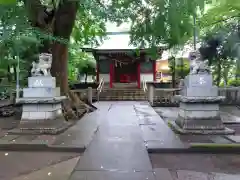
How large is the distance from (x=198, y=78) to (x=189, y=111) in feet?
3.43

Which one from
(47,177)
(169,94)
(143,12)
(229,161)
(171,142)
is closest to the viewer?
(47,177)

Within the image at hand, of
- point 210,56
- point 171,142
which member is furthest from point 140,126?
point 210,56

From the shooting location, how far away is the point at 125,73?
29844 millimetres

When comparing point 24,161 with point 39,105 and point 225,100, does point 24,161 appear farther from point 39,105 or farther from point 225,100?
point 225,100

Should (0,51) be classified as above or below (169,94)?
above

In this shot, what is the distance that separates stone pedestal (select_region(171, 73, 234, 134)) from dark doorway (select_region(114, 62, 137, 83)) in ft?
68.8

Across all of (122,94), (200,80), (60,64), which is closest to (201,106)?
(200,80)

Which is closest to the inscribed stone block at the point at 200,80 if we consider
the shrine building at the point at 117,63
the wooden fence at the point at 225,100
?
the wooden fence at the point at 225,100

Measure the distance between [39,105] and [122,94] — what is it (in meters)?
15.6

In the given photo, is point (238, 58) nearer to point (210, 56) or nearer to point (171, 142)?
point (210, 56)

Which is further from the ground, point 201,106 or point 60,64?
point 60,64

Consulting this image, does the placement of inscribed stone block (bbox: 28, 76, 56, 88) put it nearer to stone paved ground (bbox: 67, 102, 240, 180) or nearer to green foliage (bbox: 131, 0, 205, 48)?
stone paved ground (bbox: 67, 102, 240, 180)

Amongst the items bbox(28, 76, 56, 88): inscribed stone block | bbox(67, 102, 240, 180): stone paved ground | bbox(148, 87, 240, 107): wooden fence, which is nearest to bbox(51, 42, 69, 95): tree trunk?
bbox(28, 76, 56, 88): inscribed stone block

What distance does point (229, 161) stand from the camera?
19.2ft
